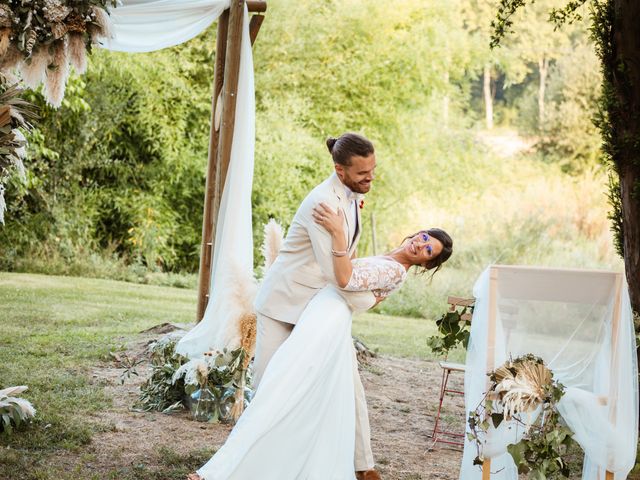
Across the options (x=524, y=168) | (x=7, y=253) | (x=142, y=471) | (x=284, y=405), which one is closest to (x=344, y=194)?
(x=284, y=405)

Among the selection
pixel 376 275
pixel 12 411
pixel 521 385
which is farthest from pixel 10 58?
pixel 521 385

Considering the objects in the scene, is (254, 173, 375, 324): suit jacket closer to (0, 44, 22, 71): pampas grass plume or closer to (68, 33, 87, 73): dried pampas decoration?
(68, 33, 87, 73): dried pampas decoration

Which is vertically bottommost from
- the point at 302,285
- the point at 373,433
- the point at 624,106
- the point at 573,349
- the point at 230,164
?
the point at 373,433

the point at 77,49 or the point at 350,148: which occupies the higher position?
the point at 77,49

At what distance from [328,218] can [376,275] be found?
0.32 metres

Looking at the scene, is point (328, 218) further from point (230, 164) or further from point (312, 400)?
point (230, 164)

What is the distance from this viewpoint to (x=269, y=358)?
11.9ft

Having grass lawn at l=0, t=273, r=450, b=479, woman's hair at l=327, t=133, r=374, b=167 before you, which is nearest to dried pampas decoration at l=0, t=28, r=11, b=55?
woman's hair at l=327, t=133, r=374, b=167

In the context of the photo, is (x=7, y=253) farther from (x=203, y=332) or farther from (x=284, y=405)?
(x=284, y=405)

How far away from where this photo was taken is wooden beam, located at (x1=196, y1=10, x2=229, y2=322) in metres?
5.61

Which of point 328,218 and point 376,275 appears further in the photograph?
point 376,275

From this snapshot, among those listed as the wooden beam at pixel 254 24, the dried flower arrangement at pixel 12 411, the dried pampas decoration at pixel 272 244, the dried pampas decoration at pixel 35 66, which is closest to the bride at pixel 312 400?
the dried pampas decoration at pixel 272 244

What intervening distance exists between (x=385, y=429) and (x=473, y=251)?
7113 mm

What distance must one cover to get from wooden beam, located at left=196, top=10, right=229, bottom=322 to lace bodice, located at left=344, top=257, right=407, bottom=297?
2.27 m
